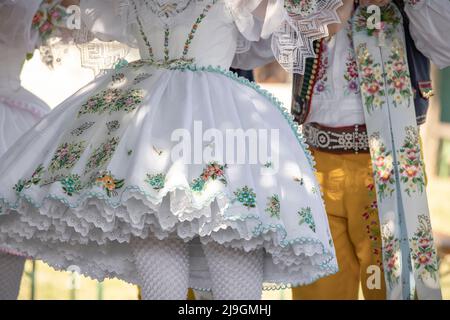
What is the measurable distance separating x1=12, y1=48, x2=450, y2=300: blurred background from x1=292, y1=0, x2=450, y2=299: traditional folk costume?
82cm

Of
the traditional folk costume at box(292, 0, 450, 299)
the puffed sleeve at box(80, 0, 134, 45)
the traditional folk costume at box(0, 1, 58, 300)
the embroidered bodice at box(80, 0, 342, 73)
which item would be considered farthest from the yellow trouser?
the traditional folk costume at box(0, 1, 58, 300)

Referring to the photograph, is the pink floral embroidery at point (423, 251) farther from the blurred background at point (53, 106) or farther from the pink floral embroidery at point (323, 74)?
the blurred background at point (53, 106)

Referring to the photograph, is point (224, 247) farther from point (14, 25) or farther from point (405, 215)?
point (14, 25)

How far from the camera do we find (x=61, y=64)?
4.20m

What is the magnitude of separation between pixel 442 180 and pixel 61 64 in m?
6.01

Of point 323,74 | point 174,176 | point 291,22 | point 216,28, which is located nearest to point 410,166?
point 323,74

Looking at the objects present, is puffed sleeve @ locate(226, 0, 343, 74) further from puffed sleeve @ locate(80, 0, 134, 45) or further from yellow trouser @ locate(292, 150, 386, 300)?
yellow trouser @ locate(292, 150, 386, 300)

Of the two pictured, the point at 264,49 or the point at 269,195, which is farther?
the point at 264,49

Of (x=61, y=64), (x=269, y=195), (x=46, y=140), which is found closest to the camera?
(x=269, y=195)

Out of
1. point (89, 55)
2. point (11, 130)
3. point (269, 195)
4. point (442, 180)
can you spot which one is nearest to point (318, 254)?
point (269, 195)

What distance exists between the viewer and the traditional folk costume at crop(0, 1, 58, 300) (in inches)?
153

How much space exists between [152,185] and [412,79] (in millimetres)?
1439

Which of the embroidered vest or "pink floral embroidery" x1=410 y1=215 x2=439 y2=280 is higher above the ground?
the embroidered vest

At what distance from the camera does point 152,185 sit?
2812 millimetres
